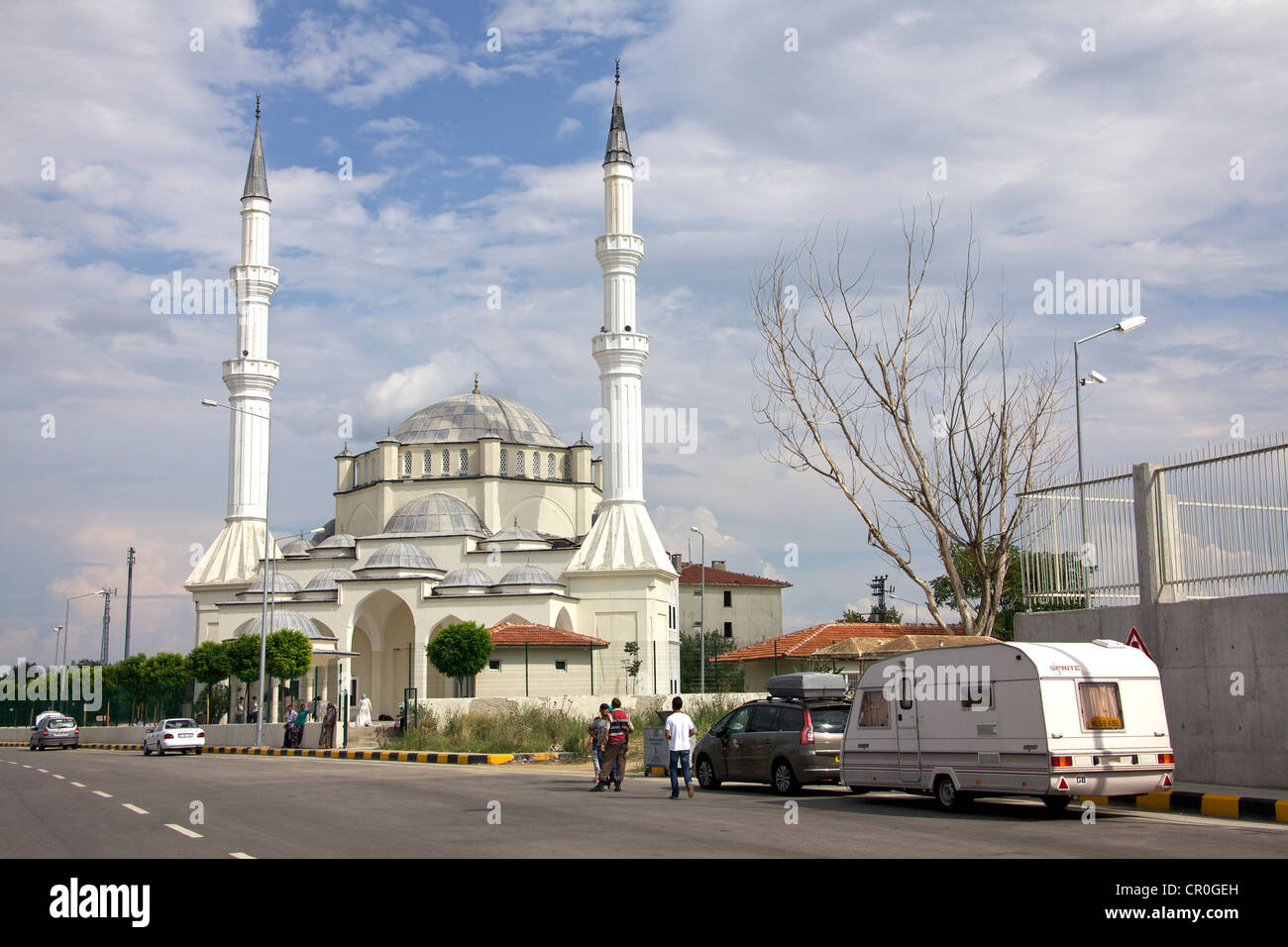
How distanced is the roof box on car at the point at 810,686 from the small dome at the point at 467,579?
32.2 m

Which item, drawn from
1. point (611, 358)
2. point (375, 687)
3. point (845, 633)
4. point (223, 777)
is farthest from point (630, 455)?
point (223, 777)

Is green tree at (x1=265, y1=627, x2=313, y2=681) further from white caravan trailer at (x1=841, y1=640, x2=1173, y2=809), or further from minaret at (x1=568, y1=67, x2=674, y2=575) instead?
white caravan trailer at (x1=841, y1=640, x2=1173, y2=809)

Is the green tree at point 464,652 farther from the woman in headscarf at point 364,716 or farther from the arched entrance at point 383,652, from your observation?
the arched entrance at point 383,652

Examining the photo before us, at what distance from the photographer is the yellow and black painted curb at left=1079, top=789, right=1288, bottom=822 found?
1284 centimetres

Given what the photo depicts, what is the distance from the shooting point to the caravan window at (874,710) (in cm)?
1466

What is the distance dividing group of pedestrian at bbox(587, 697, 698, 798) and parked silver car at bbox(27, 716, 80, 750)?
30.1 m

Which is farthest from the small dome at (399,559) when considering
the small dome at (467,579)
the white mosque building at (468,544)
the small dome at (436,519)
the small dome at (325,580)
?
the small dome at (436,519)

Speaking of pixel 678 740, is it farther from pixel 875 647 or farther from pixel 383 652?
pixel 383 652

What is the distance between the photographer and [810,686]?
18.5m

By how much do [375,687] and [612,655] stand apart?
13049 millimetres

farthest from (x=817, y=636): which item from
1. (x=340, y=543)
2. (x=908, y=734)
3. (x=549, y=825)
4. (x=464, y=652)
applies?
(x=549, y=825)
